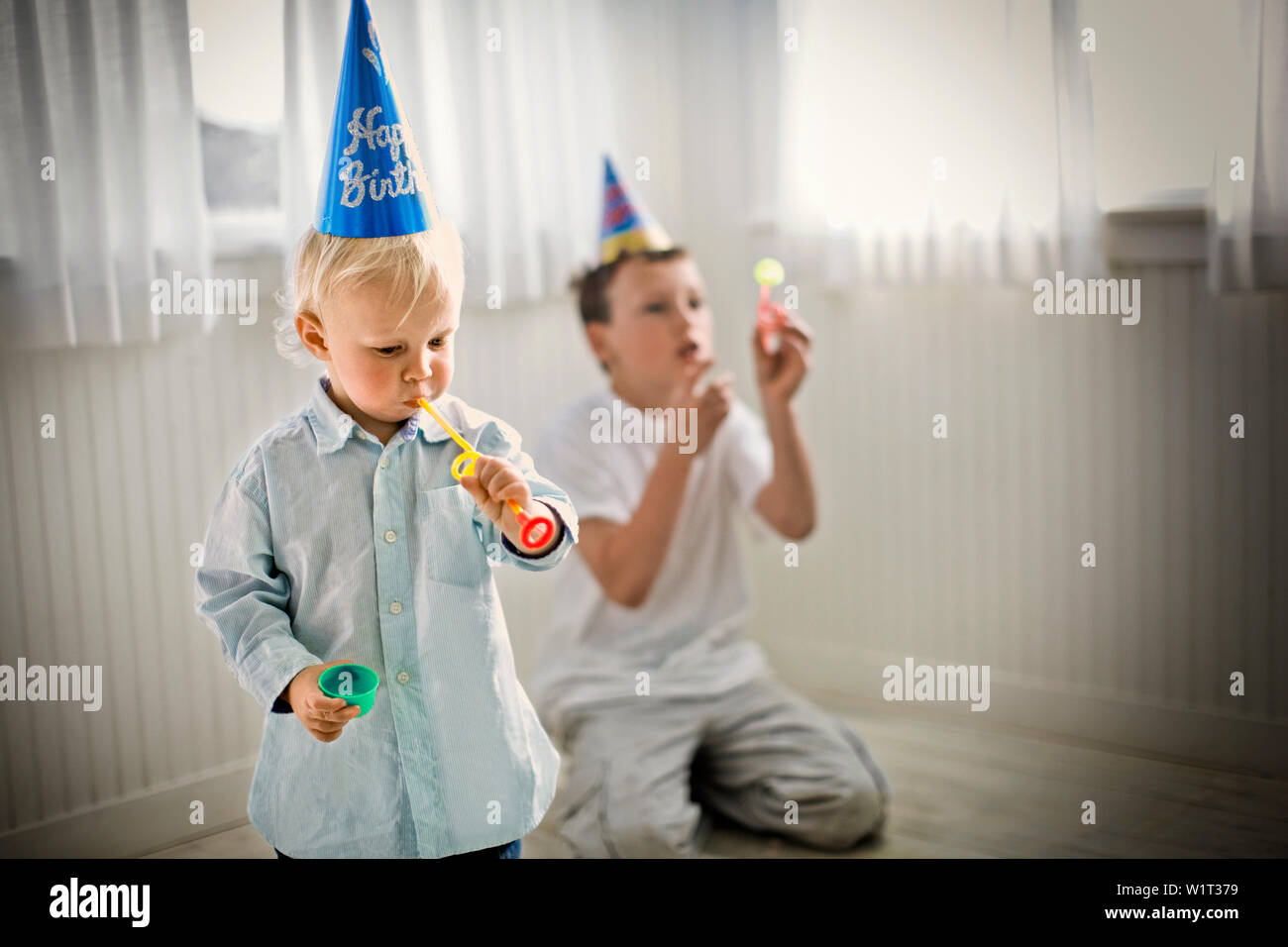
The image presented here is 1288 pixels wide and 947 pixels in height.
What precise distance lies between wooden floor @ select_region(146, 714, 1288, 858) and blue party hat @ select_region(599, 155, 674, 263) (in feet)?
2.61

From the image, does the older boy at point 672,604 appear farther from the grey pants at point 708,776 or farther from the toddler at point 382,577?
the toddler at point 382,577

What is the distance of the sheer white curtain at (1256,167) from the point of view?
153cm

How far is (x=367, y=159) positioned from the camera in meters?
0.93

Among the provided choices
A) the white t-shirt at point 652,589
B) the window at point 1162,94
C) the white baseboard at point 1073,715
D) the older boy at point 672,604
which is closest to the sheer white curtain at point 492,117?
the older boy at point 672,604

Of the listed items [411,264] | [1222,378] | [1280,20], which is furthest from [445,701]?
[1280,20]

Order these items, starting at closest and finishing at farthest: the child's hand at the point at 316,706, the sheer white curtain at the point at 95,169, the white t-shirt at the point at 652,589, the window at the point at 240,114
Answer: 1. the child's hand at the point at 316,706
2. the sheer white curtain at the point at 95,169
3. the window at the point at 240,114
4. the white t-shirt at the point at 652,589

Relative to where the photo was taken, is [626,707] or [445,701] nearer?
[445,701]

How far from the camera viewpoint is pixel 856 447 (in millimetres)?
2113

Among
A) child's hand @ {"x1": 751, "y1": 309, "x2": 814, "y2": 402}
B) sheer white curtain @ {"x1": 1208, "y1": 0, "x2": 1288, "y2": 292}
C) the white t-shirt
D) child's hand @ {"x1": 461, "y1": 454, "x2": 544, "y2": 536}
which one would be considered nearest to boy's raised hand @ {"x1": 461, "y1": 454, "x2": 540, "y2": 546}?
child's hand @ {"x1": 461, "y1": 454, "x2": 544, "y2": 536}

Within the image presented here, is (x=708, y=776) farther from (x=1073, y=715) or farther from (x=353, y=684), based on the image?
(x=353, y=684)

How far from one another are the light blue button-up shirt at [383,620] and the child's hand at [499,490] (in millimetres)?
47

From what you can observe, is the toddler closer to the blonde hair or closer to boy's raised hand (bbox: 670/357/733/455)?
the blonde hair
